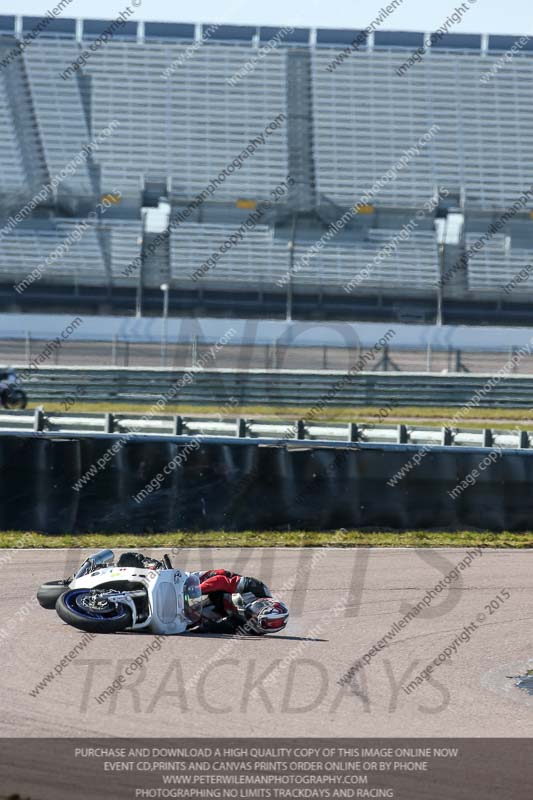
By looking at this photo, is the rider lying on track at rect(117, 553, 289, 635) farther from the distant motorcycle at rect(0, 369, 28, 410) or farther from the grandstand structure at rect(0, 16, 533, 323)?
the grandstand structure at rect(0, 16, 533, 323)

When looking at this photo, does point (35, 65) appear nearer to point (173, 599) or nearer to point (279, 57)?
point (279, 57)

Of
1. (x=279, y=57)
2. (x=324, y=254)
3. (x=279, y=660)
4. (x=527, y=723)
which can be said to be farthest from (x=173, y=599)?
(x=279, y=57)

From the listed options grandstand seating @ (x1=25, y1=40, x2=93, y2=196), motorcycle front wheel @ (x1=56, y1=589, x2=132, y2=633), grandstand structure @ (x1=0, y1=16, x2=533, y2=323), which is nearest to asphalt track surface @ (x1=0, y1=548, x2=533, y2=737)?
motorcycle front wheel @ (x1=56, y1=589, x2=132, y2=633)

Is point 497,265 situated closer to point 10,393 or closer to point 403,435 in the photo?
point 10,393

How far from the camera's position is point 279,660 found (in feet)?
31.4

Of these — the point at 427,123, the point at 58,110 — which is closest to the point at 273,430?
the point at 58,110

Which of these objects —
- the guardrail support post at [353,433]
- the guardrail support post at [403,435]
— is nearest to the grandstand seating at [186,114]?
the guardrail support post at [353,433]

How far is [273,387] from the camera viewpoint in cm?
2405

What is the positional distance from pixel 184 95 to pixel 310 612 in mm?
33132

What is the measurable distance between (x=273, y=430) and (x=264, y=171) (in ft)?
80.9

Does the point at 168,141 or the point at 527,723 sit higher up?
the point at 168,141

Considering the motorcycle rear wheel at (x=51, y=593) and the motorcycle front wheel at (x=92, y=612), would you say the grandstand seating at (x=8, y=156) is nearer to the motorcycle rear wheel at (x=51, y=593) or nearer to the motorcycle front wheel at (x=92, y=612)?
the motorcycle rear wheel at (x=51, y=593)

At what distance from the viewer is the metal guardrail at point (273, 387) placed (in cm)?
2372

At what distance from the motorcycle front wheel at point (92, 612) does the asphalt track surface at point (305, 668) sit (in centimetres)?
14
